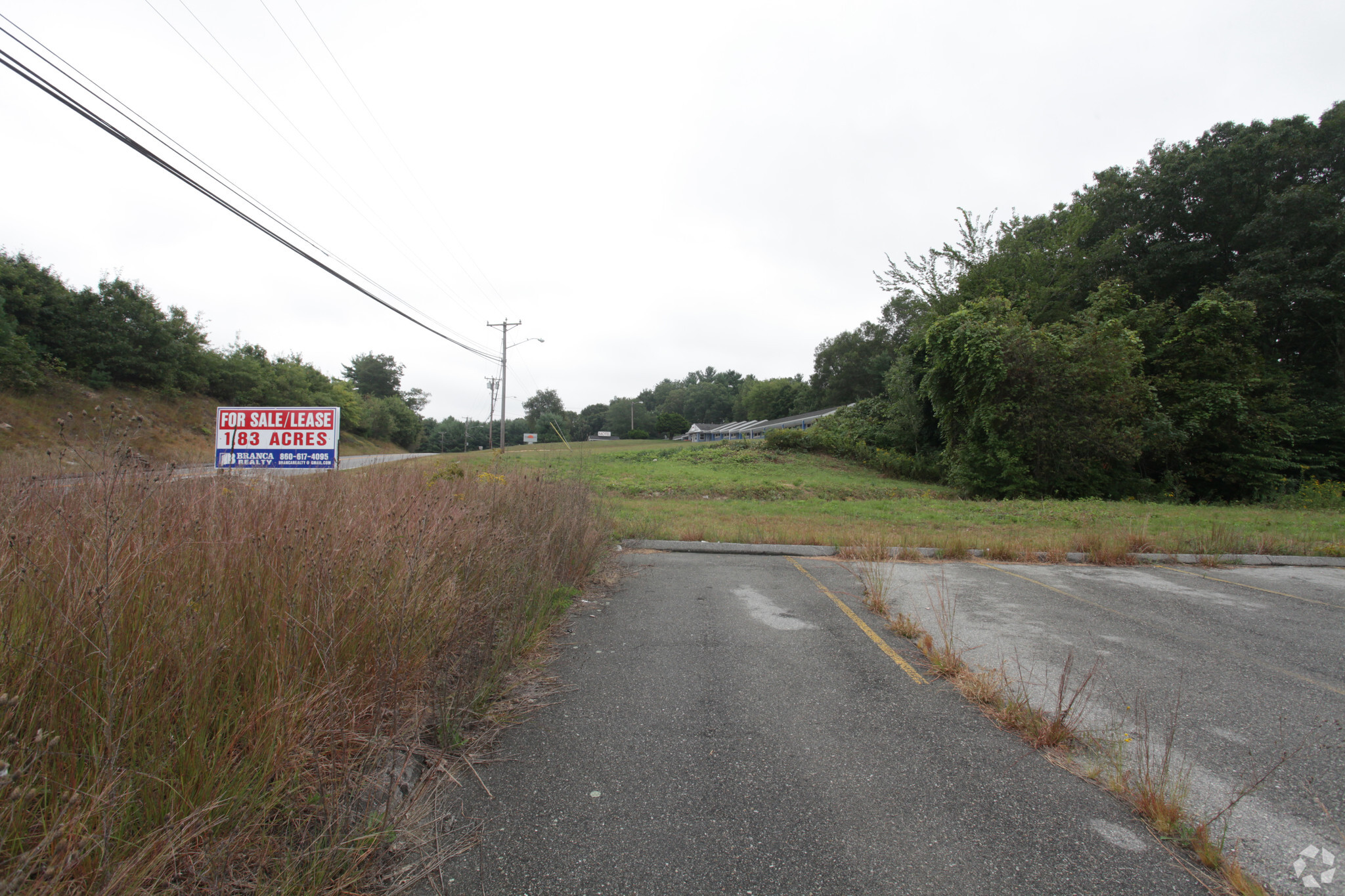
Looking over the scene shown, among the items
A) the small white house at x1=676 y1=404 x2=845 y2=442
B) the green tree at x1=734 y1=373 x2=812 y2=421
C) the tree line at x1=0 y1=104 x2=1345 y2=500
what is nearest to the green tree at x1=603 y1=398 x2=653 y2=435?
the small white house at x1=676 y1=404 x2=845 y2=442

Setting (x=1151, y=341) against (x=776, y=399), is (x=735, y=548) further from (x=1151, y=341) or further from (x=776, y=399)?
(x=776, y=399)

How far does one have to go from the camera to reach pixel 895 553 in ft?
34.9

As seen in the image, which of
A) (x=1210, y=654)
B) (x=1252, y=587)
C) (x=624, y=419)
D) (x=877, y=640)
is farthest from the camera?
(x=624, y=419)

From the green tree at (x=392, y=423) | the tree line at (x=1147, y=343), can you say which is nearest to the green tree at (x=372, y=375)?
the green tree at (x=392, y=423)

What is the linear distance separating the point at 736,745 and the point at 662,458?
3405 centimetres

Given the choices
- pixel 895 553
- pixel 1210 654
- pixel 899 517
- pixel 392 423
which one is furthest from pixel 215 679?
pixel 392 423

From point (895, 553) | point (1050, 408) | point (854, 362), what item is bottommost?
point (895, 553)

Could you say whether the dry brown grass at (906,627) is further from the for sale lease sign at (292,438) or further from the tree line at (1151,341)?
the tree line at (1151,341)

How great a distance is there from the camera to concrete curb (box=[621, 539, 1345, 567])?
34.1ft

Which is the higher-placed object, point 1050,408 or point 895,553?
point 1050,408

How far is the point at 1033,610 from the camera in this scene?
676 cm

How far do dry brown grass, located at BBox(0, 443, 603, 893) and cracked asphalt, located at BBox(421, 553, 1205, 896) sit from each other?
23.4 inches

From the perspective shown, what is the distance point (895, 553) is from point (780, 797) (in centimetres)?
843

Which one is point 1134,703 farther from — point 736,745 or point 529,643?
point 529,643
